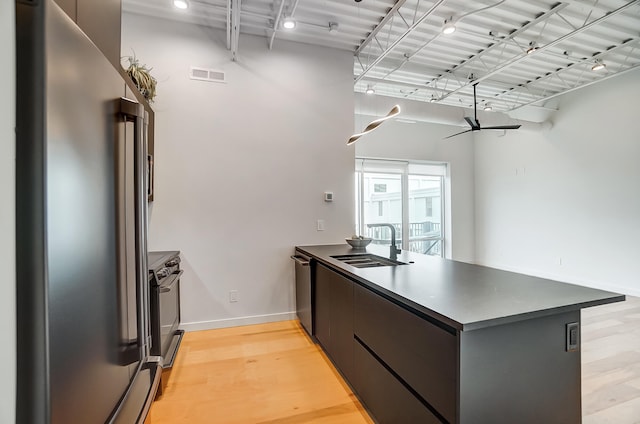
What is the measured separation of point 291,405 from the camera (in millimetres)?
2055

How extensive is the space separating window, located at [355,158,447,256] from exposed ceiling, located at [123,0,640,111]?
2.02 metres

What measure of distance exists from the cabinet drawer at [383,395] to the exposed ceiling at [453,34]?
3.14 m

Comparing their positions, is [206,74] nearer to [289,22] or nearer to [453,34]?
[289,22]

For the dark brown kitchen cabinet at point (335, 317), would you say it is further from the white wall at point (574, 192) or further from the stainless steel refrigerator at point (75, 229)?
the white wall at point (574, 192)

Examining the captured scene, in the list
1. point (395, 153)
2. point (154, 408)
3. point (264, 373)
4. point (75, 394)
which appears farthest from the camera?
point (395, 153)

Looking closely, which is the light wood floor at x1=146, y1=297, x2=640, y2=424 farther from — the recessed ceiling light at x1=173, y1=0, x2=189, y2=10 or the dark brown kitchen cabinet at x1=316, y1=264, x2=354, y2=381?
the recessed ceiling light at x1=173, y1=0, x2=189, y2=10

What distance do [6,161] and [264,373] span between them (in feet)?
7.76

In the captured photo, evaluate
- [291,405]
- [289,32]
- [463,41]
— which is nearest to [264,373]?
[291,405]

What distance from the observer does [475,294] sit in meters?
1.48

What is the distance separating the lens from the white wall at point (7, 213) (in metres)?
0.58

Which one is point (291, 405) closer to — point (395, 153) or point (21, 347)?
point (21, 347)

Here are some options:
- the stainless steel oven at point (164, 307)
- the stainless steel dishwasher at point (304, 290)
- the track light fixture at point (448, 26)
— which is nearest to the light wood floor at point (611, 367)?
the stainless steel dishwasher at point (304, 290)

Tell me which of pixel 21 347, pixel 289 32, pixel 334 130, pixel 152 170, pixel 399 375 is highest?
pixel 289 32

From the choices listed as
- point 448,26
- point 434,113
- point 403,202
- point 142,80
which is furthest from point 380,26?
point 403,202
